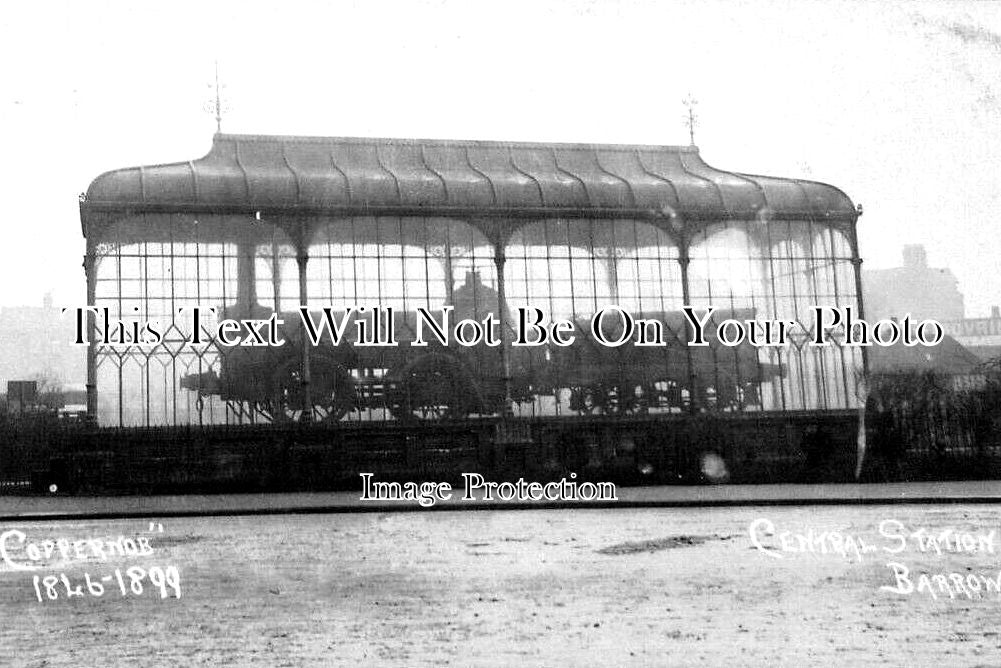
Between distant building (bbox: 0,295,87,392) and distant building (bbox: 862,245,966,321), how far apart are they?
757 inches

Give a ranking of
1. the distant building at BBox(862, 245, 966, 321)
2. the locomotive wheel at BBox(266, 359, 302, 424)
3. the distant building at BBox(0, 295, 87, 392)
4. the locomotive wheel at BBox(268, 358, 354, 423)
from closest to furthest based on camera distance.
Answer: the distant building at BBox(862, 245, 966, 321), the distant building at BBox(0, 295, 87, 392), the locomotive wheel at BBox(266, 359, 302, 424), the locomotive wheel at BBox(268, 358, 354, 423)

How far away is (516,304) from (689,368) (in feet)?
16.3

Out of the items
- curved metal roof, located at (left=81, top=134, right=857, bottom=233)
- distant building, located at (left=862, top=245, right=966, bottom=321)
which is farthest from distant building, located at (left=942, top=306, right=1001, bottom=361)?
curved metal roof, located at (left=81, top=134, right=857, bottom=233)

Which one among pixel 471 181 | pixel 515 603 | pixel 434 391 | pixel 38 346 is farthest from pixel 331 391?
pixel 515 603

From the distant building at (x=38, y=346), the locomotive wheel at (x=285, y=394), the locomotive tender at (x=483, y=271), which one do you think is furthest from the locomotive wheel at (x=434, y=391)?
the distant building at (x=38, y=346)

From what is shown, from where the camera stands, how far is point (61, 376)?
100 feet

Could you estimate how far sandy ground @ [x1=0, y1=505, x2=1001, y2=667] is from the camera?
7914mm

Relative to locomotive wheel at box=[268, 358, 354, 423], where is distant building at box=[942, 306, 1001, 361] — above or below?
above

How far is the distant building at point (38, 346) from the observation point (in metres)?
25.3

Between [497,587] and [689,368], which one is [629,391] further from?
[497,587]

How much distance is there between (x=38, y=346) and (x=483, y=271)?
38.8ft

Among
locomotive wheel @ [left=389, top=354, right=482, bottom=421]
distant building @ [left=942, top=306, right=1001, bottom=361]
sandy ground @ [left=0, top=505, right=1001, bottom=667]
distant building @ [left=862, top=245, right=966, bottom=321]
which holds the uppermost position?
distant building @ [left=862, top=245, right=966, bottom=321]

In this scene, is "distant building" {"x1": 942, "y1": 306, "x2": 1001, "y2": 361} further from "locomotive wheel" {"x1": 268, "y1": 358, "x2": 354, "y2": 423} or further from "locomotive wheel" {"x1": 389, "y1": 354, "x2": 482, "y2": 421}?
"locomotive wheel" {"x1": 268, "y1": 358, "x2": 354, "y2": 423}

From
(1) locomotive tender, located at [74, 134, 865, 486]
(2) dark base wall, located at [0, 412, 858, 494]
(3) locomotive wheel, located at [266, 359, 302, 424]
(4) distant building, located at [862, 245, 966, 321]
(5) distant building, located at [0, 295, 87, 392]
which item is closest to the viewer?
(4) distant building, located at [862, 245, 966, 321]
